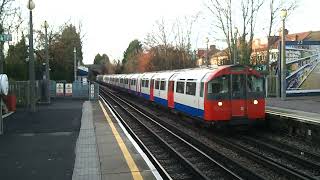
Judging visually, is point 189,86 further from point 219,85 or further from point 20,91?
point 20,91

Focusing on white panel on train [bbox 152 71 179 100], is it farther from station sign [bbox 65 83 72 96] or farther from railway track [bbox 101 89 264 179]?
station sign [bbox 65 83 72 96]

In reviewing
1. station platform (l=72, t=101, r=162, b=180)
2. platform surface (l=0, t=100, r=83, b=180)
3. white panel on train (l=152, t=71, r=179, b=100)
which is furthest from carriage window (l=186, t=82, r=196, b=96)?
white panel on train (l=152, t=71, r=179, b=100)

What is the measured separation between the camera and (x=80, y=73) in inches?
2653

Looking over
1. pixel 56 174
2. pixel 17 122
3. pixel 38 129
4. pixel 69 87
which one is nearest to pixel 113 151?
pixel 56 174

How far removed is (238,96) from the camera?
17.4 metres

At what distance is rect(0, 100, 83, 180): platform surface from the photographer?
394 inches

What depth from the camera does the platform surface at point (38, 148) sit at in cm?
1001

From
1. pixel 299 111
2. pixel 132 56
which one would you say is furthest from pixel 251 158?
pixel 132 56

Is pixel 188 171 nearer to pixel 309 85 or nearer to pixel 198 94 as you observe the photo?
pixel 198 94

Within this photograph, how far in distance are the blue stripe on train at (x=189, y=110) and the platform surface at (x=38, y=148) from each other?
4511mm

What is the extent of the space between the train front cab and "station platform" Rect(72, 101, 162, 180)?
328 centimetres

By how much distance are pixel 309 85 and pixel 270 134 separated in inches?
612

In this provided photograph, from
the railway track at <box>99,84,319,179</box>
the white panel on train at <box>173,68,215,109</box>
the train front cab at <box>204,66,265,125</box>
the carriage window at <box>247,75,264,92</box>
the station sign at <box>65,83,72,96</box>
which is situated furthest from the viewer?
the station sign at <box>65,83,72,96</box>

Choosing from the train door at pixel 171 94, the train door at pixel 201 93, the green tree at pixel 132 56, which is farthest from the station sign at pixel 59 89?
the green tree at pixel 132 56
